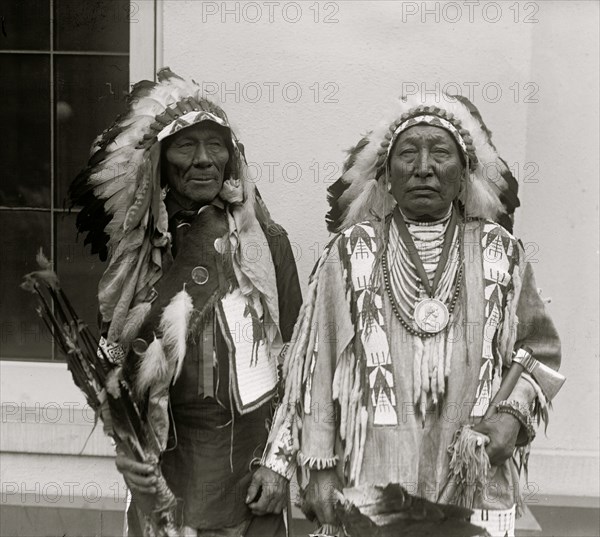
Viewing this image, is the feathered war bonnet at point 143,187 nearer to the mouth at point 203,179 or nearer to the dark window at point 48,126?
the mouth at point 203,179

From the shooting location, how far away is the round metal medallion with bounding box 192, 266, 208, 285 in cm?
327

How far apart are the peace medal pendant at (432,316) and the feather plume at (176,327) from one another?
78cm

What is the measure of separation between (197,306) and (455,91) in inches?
73.2

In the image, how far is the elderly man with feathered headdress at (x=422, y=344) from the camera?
2.97 meters

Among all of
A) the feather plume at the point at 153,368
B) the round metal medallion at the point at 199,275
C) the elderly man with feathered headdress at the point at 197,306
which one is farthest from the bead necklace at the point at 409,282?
the feather plume at the point at 153,368

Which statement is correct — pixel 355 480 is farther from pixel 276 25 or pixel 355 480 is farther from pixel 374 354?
pixel 276 25

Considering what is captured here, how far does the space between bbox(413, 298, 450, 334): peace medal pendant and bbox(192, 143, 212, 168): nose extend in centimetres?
90

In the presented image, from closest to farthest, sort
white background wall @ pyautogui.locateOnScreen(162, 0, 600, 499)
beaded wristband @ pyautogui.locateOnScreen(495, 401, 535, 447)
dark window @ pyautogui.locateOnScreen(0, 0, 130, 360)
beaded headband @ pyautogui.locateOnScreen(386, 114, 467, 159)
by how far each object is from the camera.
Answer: beaded wristband @ pyautogui.locateOnScreen(495, 401, 535, 447), beaded headband @ pyautogui.locateOnScreen(386, 114, 467, 159), white background wall @ pyautogui.locateOnScreen(162, 0, 600, 499), dark window @ pyautogui.locateOnScreen(0, 0, 130, 360)

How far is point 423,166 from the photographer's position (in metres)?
2.98

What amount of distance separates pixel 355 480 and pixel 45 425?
2260 millimetres

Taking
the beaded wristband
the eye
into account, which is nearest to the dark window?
the eye

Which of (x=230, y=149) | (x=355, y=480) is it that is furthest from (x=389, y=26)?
(x=355, y=480)

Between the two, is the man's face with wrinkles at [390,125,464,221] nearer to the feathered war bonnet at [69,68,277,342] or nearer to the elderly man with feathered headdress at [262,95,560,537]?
the elderly man with feathered headdress at [262,95,560,537]

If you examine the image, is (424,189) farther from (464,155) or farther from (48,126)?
(48,126)
